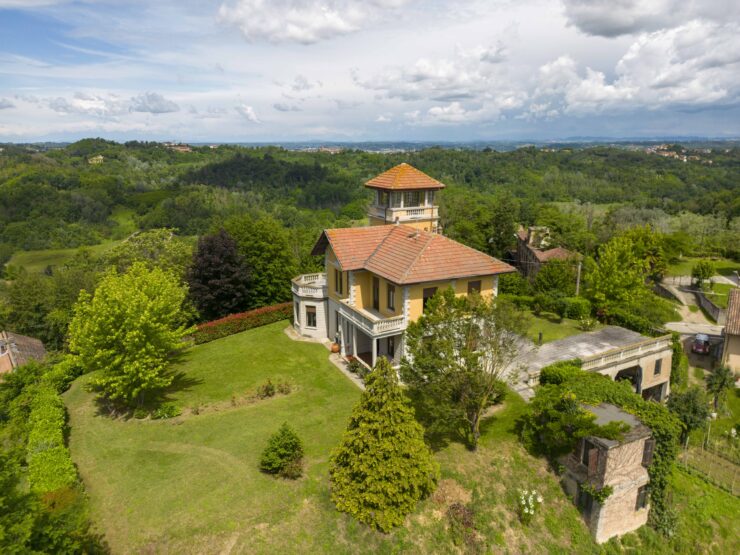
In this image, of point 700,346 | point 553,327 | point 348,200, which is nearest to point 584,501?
point 553,327

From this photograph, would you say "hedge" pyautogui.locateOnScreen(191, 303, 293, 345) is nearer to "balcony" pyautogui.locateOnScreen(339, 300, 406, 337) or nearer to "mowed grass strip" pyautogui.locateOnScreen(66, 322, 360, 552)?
"mowed grass strip" pyautogui.locateOnScreen(66, 322, 360, 552)

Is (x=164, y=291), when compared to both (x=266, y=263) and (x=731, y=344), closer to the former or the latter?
(x=266, y=263)

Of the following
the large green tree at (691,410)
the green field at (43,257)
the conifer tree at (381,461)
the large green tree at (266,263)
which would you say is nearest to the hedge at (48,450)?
the conifer tree at (381,461)

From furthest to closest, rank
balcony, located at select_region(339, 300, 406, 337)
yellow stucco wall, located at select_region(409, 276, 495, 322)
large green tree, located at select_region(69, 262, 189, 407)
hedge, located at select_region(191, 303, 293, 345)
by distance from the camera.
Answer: hedge, located at select_region(191, 303, 293, 345) → yellow stucco wall, located at select_region(409, 276, 495, 322) → balcony, located at select_region(339, 300, 406, 337) → large green tree, located at select_region(69, 262, 189, 407)

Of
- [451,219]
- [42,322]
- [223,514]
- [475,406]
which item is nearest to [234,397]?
[223,514]

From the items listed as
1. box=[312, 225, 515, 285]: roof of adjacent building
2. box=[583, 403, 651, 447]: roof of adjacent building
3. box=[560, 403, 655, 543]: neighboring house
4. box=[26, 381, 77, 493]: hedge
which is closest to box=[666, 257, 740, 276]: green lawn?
box=[312, 225, 515, 285]: roof of adjacent building

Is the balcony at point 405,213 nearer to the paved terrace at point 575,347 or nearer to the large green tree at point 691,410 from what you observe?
the paved terrace at point 575,347
